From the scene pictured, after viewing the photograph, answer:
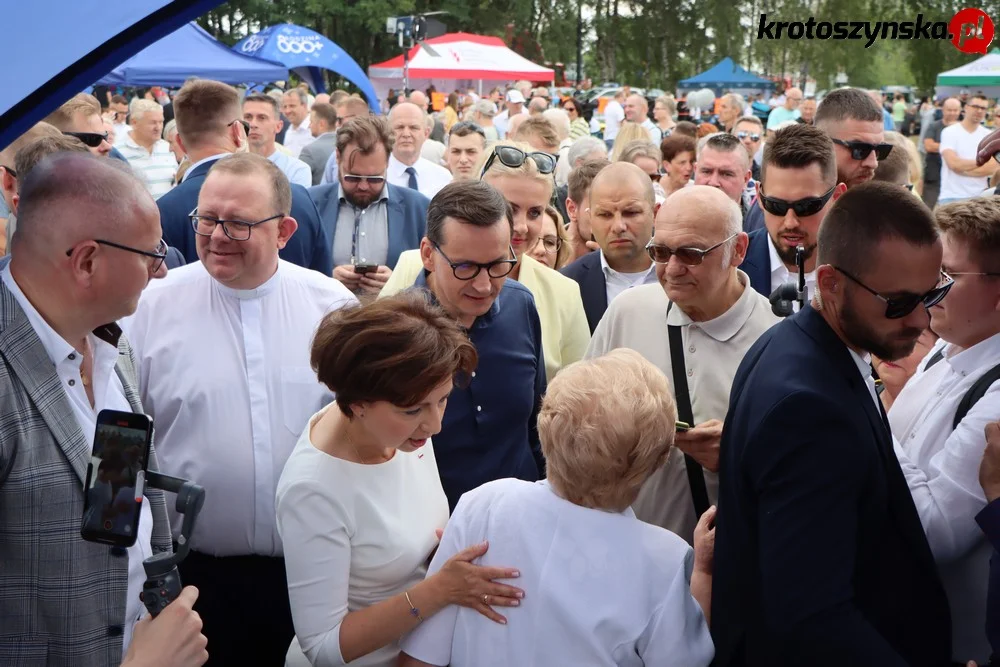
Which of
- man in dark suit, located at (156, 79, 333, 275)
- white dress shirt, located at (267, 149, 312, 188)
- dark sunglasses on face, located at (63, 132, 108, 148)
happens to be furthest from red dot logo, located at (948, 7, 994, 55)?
dark sunglasses on face, located at (63, 132, 108, 148)

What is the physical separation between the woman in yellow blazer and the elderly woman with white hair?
4.71 feet

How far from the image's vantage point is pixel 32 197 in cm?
193

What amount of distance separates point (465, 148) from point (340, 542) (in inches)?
213

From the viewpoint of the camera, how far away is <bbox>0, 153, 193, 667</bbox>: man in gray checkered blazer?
189 cm

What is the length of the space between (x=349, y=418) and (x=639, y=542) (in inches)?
29.9

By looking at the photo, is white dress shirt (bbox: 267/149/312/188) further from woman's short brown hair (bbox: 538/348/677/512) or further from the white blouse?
woman's short brown hair (bbox: 538/348/677/512)

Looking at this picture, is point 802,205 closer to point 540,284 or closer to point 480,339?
point 540,284

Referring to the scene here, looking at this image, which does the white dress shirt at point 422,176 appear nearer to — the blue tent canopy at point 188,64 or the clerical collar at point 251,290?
the clerical collar at point 251,290

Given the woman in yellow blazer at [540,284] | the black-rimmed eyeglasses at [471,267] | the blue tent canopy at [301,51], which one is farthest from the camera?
the blue tent canopy at [301,51]

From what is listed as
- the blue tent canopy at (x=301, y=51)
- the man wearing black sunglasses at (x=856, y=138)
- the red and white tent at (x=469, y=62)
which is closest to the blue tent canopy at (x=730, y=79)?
the red and white tent at (x=469, y=62)

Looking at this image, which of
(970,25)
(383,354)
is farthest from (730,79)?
(383,354)

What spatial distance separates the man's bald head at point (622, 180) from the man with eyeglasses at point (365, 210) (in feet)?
4.12

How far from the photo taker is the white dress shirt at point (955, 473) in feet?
7.70

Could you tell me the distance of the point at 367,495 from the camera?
7.61ft
